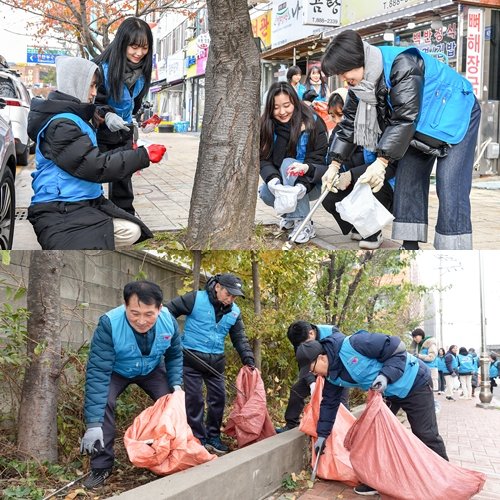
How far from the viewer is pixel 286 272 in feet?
20.1

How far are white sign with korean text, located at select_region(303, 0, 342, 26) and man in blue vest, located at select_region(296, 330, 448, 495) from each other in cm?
1242

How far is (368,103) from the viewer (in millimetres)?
4438

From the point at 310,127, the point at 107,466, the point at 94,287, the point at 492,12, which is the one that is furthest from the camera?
the point at 492,12

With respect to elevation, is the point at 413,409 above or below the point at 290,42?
below

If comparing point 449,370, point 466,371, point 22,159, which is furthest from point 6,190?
point 466,371

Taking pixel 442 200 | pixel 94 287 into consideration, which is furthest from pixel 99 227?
pixel 442 200

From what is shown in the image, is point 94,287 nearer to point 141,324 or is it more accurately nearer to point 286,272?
point 141,324

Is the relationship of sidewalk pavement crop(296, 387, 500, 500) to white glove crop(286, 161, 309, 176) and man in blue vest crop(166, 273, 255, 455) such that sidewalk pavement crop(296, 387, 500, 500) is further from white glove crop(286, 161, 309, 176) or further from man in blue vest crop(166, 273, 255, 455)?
white glove crop(286, 161, 309, 176)

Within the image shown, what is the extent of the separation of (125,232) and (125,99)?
1.08 metres

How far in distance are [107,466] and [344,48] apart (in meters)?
2.93

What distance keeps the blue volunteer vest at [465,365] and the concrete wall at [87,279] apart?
34.6 ft

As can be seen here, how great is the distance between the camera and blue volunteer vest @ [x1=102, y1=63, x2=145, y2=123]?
4559 millimetres

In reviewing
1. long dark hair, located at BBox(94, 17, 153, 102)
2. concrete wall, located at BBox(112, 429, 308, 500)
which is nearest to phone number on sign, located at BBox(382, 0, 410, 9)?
long dark hair, located at BBox(94, 17, 153, 102)

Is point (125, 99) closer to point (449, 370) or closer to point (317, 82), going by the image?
point (317, 82)
